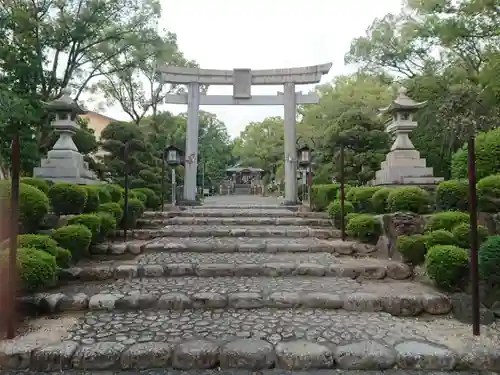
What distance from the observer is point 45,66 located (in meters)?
11.7

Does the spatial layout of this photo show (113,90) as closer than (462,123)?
No

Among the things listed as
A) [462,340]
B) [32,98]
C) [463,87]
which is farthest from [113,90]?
[462,340]

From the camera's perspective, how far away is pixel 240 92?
11914mm

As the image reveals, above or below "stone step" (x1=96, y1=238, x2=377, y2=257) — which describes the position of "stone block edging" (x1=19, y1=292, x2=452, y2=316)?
below

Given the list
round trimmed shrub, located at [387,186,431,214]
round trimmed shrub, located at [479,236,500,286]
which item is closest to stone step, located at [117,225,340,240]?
round trimmed shrub, located at [387,186,431,214]

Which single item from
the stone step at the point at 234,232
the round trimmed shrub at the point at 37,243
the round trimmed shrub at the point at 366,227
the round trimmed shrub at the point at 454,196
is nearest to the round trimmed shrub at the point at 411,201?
the round trimmed shrub at the point at 454,196

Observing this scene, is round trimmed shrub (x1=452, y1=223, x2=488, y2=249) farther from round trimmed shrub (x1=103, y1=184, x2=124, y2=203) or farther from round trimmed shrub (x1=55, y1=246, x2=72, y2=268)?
round trimmed shrub (x1=103, y1=184, x2=124, y2=203)

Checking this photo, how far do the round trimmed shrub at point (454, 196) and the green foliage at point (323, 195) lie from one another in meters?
2.97

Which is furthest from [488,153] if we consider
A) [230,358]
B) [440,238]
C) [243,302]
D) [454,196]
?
[230,358]

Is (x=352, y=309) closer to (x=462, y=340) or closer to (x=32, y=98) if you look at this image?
(x=462, y=340)

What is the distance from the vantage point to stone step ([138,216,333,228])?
24.0ft

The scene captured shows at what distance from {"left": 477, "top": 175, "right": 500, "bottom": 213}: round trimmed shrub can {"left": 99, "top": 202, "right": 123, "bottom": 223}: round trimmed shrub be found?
5.42 metres

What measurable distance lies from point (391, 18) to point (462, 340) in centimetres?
1570

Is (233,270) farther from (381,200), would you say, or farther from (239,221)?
(239,221)
